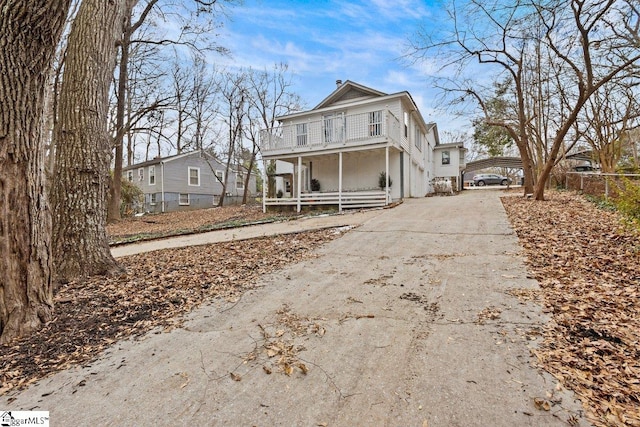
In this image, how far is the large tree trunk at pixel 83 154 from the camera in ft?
Answer: 14.5

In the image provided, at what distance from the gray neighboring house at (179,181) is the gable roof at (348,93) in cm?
1263

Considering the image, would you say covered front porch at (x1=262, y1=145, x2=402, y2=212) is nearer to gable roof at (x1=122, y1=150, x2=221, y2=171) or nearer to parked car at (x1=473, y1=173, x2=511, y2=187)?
gable roof at (x1=122, y1=150, x2=221, y2=171)

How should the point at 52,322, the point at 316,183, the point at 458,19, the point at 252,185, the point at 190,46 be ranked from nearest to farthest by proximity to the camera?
1. the point at 52,322
2. the point at 458,19
3. the point at 190,46
4. the point at 316,183
5. the point at 252,185

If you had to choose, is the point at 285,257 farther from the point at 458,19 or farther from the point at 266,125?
the point at 266,125

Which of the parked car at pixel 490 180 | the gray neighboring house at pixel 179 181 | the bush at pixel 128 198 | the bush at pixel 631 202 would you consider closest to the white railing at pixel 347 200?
the bush at pixel 631 202

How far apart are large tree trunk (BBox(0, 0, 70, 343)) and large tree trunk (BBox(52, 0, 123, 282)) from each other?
143 cm

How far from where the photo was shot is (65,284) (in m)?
4.18

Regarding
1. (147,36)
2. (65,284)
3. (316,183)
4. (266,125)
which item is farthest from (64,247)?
(266,125)

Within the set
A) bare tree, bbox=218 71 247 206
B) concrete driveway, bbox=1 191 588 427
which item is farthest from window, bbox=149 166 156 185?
concrete driveway, bbox=1 191 588 427

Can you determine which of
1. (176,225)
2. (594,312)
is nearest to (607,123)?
(594,312)

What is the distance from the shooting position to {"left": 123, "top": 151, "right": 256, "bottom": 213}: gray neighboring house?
1021 inches

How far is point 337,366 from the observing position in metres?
2.43

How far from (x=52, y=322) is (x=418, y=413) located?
340 centimetres
